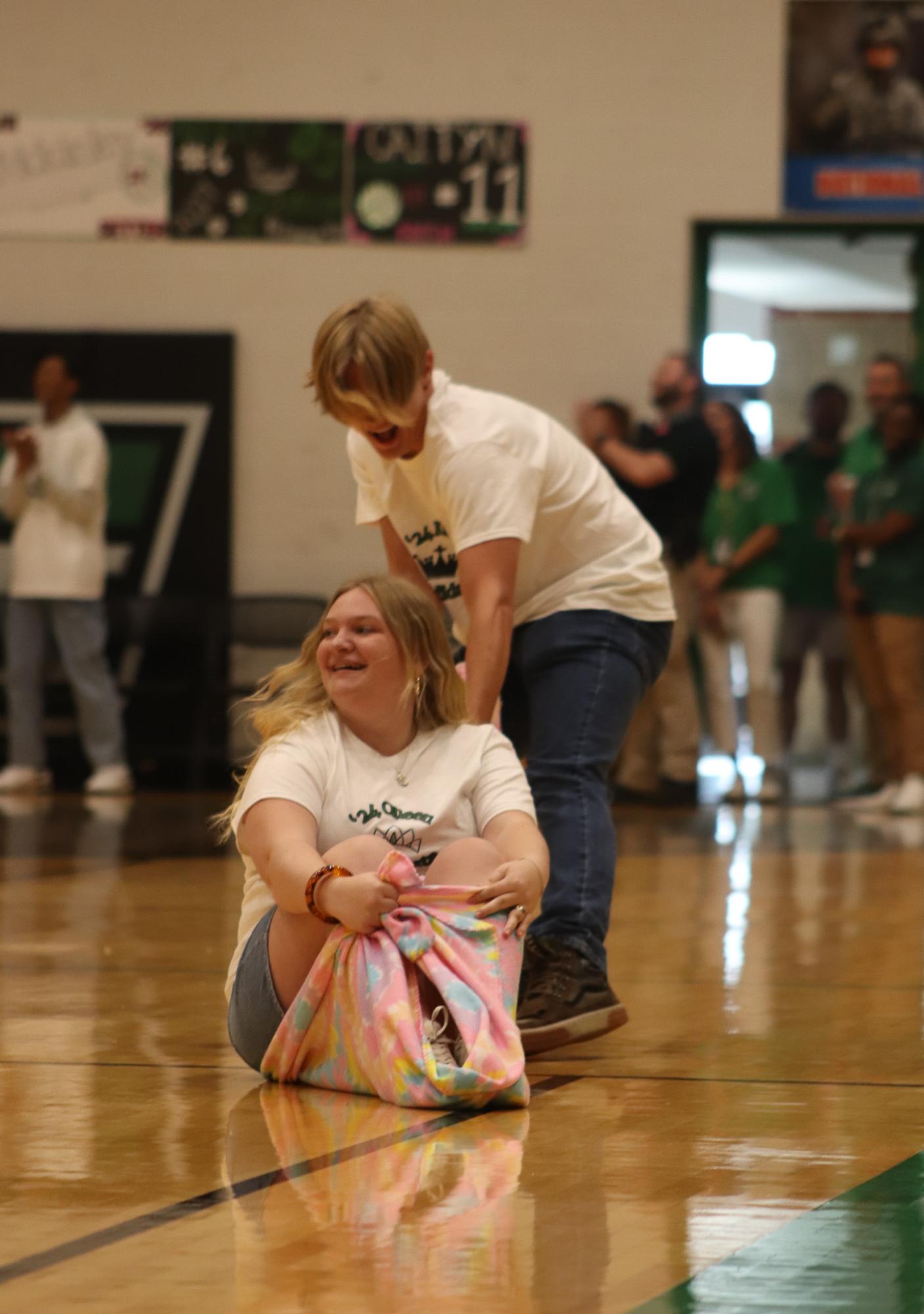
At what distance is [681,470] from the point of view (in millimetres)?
7957

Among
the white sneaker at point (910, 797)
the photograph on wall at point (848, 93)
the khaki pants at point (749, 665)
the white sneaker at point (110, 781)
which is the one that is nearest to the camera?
the white sneaker at point (910, 797)

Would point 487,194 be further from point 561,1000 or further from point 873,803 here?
point 561,1000

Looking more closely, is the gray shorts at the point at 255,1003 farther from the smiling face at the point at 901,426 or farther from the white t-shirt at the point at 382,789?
the smiling face at the point at 901,426

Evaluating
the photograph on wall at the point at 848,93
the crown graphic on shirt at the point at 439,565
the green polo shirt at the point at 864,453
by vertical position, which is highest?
the photograph on wall at the point at 848,93

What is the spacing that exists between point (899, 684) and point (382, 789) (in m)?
5.46

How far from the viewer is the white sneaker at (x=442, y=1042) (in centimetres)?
262

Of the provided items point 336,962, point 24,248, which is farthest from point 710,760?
point 336,962

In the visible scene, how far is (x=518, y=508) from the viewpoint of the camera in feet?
10.3

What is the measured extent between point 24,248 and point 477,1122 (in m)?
7.49

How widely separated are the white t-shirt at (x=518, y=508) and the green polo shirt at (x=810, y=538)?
533 cm

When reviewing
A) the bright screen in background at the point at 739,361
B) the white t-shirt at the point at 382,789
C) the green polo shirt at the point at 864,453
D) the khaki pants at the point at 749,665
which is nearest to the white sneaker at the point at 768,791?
the khaki pants at the point at 749,665

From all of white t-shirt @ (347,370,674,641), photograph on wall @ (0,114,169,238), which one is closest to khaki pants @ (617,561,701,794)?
photograph on wall @ (0,114,169,238)

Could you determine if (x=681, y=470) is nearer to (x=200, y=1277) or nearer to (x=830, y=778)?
(x=830, y=778)

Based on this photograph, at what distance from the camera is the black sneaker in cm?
306
